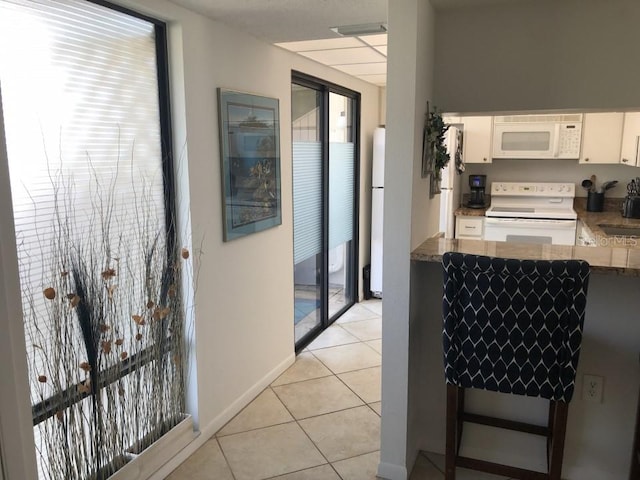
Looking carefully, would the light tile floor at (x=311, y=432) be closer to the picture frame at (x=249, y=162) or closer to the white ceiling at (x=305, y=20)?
the picture frame at (x=249, y=162)

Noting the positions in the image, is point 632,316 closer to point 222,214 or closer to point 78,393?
point 222,214

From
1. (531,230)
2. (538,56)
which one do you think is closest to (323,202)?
(531,230)

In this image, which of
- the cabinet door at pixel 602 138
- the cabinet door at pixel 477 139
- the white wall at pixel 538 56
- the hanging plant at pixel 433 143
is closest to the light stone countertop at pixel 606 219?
the cabinet door at pixel 602 138

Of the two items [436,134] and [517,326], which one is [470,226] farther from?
[517,326]

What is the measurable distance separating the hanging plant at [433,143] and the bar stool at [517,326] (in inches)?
24.5

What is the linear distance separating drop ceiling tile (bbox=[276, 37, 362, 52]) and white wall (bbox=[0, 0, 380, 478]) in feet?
0.33

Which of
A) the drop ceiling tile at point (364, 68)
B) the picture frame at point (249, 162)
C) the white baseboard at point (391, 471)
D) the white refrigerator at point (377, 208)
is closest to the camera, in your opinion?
the white baseboard at point (391, 471)

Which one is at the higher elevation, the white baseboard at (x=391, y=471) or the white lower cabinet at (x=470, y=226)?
the white lower cabinet at (x=470, y=226)

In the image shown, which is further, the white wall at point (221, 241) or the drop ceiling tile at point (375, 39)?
the drop ceiling tile at point (375, 39)

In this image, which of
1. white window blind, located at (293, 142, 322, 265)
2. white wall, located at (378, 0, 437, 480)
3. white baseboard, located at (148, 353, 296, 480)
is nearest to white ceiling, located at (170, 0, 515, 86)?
white wall, located at (378, 0, 437, 480)

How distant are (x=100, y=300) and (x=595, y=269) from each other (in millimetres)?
1941

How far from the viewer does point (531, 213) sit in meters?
5.05

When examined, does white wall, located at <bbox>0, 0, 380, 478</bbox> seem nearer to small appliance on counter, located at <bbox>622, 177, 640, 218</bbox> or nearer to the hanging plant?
the hanging plant

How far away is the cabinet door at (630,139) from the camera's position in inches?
170
